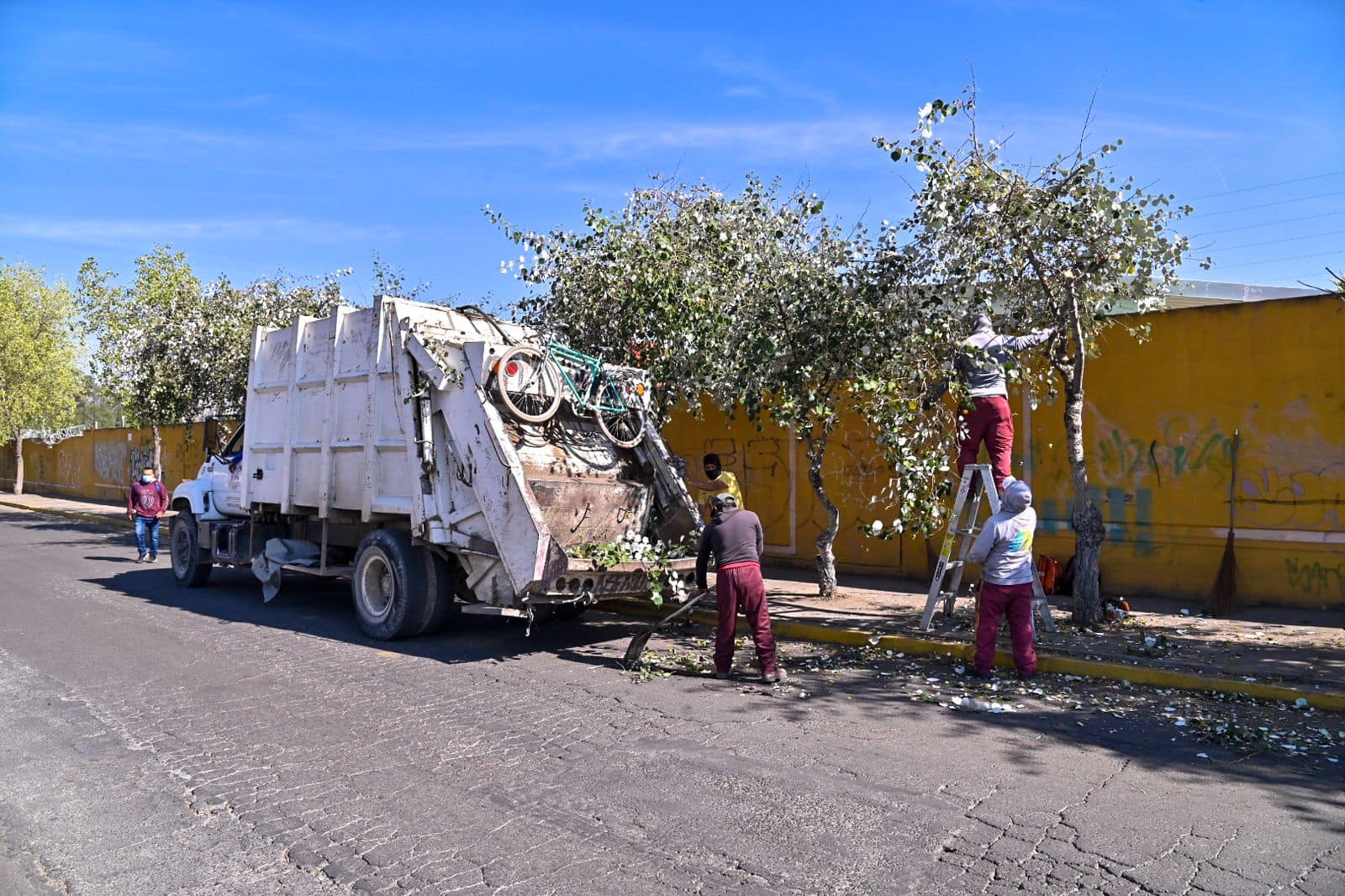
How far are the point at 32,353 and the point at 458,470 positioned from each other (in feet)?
111

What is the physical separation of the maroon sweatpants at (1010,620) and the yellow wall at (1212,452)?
12.1ft

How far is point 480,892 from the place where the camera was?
3807 millimetres

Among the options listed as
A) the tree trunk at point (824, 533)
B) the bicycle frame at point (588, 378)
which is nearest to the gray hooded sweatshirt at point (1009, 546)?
the tree trunk at point (824, 533)

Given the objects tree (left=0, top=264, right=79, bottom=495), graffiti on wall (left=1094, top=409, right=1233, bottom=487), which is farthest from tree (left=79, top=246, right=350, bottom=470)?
tree (left=0, top=264, right=79, bottom=495)

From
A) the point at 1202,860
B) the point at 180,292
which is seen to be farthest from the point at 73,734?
the point at 180,292

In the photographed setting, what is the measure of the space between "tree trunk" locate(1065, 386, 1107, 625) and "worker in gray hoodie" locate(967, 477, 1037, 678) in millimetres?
1539

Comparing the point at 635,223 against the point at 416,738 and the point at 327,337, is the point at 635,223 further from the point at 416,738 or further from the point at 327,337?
the point at 416,738

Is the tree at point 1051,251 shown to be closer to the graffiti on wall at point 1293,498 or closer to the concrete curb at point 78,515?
the graffiti on wall at point 1293,498

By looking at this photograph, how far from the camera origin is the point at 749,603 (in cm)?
721

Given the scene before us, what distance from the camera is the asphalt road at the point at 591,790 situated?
3986 millimetres

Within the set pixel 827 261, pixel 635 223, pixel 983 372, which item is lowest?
pixel 983 372

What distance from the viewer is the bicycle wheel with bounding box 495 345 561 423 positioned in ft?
26.9

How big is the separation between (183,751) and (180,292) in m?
15.4

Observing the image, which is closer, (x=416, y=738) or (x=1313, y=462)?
(x=416, y=738)
